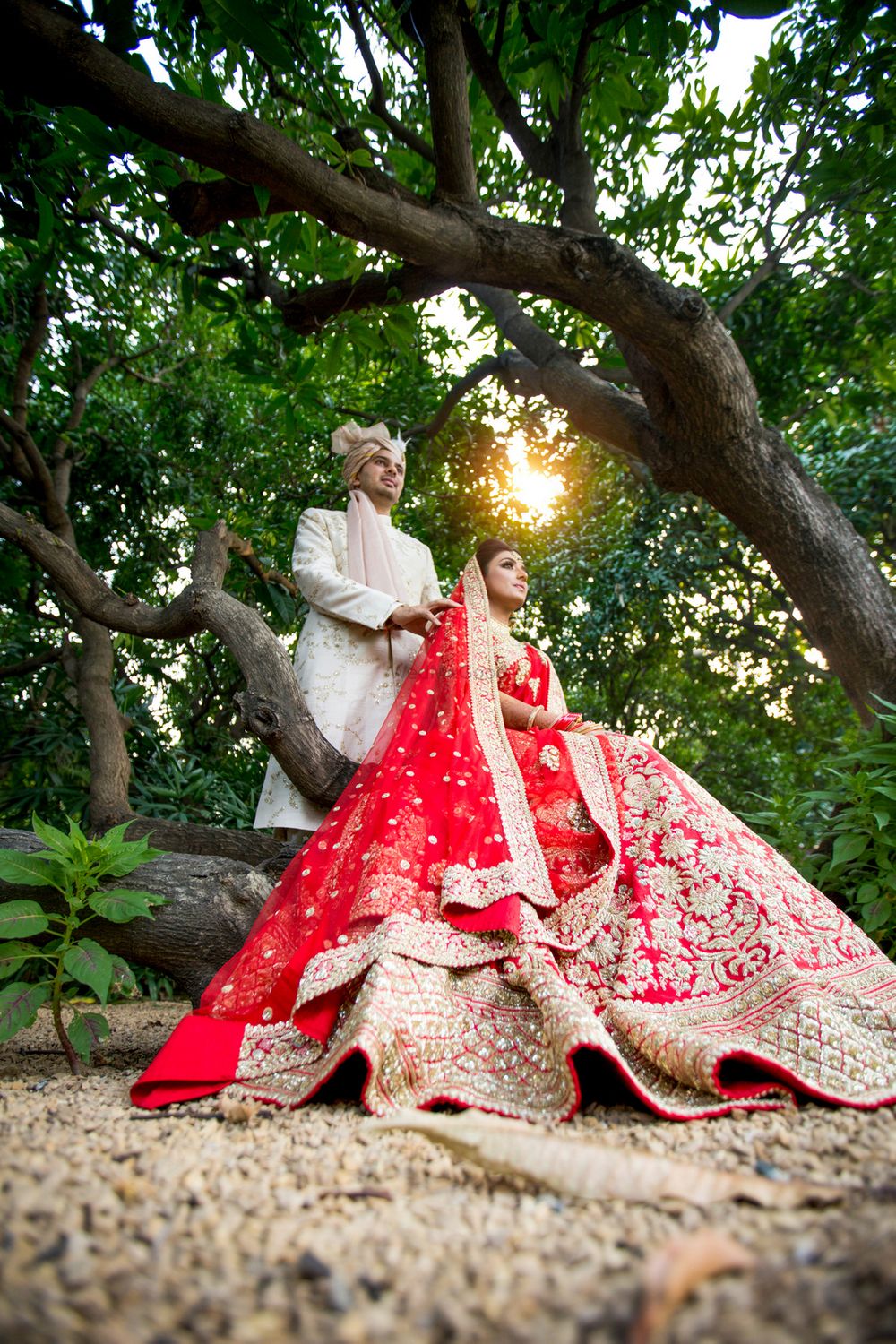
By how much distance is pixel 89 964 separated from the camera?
2209mm

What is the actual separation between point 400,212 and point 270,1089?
3.11 metres

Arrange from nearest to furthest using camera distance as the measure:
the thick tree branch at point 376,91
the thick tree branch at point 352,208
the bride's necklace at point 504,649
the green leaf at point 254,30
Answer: the green leaf at point 254,30
the thick tree branch at point 352,208
the bride's necklace at point 504,649
the thick tree branch at point 376,91

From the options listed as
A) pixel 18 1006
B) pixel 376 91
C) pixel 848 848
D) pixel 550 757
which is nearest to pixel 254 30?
pixel 376 91

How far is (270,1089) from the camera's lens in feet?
6.25

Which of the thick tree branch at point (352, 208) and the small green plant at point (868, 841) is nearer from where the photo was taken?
the thick tree branch at point (352, 208)

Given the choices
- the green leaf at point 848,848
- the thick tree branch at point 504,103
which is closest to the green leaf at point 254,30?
the thick tree branch at point 504,103

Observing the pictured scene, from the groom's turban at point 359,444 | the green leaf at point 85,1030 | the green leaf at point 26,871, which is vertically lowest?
the green leaf at point 85,1030

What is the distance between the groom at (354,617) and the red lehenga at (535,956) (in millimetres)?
554

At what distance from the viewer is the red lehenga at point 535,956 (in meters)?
1.80

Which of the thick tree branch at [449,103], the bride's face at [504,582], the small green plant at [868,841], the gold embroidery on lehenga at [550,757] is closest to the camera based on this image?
the gold embroidery on lehenga at [550,757]

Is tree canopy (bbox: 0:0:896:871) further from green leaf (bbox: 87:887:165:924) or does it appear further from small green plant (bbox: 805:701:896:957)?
green leaf (bbox: 87:887:165:924)

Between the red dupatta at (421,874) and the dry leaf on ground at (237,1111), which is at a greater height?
the red dupatta at (421,874)

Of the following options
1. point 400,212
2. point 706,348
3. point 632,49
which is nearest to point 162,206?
point 400,212

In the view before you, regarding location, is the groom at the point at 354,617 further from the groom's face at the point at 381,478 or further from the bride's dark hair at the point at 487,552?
the bride's dark hair at the point at 487,552
